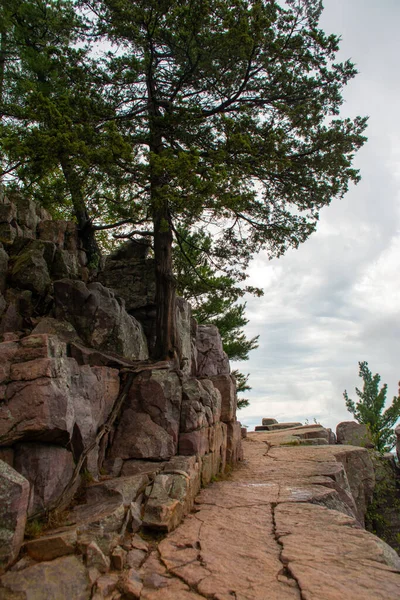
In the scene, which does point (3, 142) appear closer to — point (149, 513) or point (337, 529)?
point (149, 513)

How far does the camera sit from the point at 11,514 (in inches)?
169

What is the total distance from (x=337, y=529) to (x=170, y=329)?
19.9 feet

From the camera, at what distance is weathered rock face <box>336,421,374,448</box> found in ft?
61.7

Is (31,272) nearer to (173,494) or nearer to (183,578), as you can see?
(173,494)

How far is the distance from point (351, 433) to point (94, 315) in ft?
47.2

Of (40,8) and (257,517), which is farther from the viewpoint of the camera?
(40,8)

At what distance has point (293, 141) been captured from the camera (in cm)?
1167

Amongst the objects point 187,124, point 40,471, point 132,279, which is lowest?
point 40,471

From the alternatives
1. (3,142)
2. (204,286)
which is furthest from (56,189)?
(204,286)

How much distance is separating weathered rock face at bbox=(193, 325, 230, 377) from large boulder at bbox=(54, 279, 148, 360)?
7.09 metres

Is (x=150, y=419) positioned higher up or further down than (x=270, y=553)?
higher up

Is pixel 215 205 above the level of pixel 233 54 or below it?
below

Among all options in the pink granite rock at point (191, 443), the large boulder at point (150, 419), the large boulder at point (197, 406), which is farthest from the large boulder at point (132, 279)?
the pink granite rock at point (191, 443)

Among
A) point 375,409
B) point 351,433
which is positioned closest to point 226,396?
point 351,433
